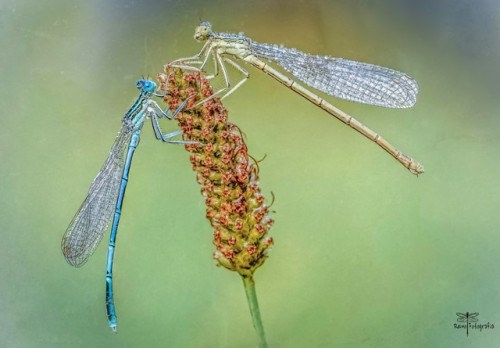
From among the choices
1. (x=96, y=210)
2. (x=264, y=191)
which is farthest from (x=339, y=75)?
(x=96, y=210)

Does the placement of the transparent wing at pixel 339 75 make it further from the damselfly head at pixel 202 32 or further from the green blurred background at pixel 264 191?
the damselfly head at pixel 202 32

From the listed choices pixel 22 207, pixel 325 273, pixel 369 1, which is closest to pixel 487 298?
pixel 325 273

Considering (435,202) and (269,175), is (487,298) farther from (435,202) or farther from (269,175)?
(269,175)

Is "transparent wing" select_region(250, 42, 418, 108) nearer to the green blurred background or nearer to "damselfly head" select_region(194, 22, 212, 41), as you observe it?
the green blurred background

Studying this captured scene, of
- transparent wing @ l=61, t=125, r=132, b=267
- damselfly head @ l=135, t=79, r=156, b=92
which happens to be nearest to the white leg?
damselfly head @ l=135, t=79, r=156, b=92

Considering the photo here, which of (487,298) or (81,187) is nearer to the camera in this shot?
(81,187)
